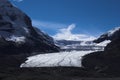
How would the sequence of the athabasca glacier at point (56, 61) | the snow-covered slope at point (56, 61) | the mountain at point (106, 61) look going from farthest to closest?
the snow-covered slope at point (56, 61) < the athabasca glacier at point (56, 61) < the mountain at point (106, 61)

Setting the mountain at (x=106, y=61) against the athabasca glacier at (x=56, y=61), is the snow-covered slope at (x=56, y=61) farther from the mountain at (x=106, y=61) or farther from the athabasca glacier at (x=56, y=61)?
the mountain at (x=106, y=61)

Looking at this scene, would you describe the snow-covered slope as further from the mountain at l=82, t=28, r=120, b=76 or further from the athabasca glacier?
the mountain at l=82, t=28, r=120, b=76

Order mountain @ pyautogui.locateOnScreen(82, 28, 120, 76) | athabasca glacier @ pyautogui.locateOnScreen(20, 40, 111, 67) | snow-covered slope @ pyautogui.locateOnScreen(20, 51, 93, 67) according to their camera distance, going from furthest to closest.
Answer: snow-covered slope @ pyautogui.locateOnScreen(20, 51, 93, 67) → athabasca glacier @ pyautogui.locateOnScreen(20, 40, 111, 67) → mountain @ pyautogui.locateOnScreen(82, 28, 120, 76)

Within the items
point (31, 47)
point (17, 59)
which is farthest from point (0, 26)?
point (17, 59)

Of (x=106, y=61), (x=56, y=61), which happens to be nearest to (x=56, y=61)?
(x=56, y=61)

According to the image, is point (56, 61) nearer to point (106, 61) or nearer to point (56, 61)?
point (56, 61)

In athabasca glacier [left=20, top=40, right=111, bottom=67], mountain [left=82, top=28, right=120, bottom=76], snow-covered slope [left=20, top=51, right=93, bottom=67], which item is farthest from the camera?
snow-covered slope [left=20, top=51, right=93, bottom=67]

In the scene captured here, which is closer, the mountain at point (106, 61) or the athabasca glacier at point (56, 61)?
the mountain at point (106, 61)

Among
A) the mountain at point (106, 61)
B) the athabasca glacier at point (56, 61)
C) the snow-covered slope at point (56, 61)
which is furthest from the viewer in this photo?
the snow-covered slope at point (56, 61)

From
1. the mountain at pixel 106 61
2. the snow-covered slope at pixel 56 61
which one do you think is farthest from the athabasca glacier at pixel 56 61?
the mountain at pixel 106 61

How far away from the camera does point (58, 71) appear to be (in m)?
92.7

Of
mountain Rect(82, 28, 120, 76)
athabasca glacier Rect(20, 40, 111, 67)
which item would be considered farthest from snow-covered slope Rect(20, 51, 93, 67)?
mountain Rect(82, 28, 120, 76)

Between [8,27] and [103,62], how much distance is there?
9526 cm

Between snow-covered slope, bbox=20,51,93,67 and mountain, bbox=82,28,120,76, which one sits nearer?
mountain, bbox=82,28,120,76
